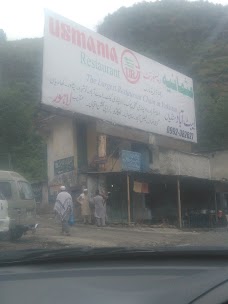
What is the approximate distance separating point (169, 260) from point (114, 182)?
19788mm

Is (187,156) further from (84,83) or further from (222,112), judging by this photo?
(222,112)

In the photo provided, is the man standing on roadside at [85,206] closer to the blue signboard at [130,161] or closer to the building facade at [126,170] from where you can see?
the building facade at [126,170]

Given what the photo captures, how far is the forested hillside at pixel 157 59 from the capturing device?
37.3 metres

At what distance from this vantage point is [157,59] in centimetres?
6438

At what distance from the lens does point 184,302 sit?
1670 millimetres

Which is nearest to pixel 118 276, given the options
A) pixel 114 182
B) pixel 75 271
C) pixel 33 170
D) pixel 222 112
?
pixel 75 271

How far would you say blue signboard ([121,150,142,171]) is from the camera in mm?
21281

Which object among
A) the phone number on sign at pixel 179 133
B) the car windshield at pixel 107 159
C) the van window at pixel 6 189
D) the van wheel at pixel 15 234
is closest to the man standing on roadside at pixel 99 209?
the car windshield at pixel 107 159

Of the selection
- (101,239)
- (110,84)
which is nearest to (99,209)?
(101,239)

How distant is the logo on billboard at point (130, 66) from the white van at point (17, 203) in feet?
35.1

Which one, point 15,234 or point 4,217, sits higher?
point 4,217

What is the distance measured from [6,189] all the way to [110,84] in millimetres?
9768

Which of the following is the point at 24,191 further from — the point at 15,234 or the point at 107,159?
the point at 107,159

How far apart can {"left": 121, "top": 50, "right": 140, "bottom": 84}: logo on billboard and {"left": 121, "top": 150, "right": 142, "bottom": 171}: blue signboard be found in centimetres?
367
